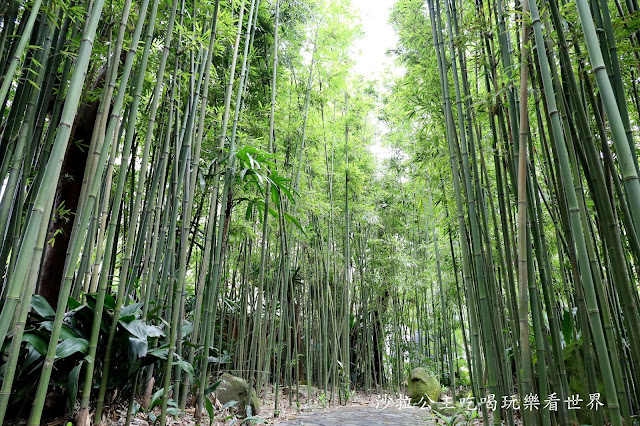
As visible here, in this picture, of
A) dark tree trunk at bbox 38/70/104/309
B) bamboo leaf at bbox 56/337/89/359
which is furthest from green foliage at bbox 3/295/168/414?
dark tree trunk at bbox 38/70/104/309

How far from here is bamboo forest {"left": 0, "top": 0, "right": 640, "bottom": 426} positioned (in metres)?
1.25

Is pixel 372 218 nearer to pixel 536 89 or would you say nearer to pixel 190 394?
pixel 190 394

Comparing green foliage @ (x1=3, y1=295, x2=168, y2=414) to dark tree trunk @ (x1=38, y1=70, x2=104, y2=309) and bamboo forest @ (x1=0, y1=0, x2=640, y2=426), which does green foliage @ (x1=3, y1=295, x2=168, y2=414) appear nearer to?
bamboo forest @ (x1=0, y1=0, x2=640, y2=426)

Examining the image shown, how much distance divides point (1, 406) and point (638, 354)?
5.86 feet

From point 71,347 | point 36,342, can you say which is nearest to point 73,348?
point 71,347

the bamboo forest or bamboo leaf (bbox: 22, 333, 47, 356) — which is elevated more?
the bamboo forest

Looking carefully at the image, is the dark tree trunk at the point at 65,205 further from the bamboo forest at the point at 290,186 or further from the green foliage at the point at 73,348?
the green foliage at the point at 73,348

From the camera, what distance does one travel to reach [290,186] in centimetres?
287

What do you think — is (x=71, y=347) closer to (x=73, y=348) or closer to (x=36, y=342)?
(x=73, y=348)

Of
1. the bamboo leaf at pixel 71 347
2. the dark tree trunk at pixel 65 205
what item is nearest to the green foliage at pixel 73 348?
the bamboo leaf at pixel 71 347

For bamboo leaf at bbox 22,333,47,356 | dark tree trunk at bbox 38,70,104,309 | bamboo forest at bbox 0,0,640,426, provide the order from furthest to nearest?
dark tree trunk at bbox 38,70,104,309 → bamboo leaf at bbox 22,333,47,356 → bamboo forest at bbox 0,0,640,426

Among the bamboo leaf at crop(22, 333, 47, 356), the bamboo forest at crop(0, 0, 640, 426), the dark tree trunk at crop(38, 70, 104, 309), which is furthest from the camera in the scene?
the dark tree trunk at crop(38, 70, 104, 309)

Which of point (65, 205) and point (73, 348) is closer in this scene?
point (73, 348)

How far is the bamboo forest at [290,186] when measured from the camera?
4.09ft
